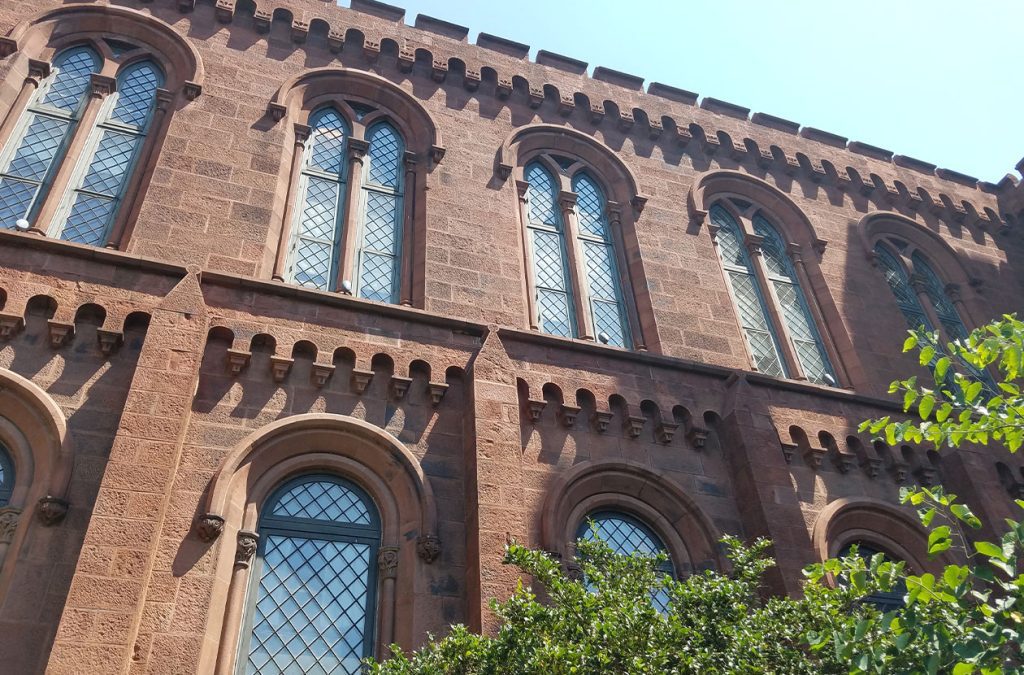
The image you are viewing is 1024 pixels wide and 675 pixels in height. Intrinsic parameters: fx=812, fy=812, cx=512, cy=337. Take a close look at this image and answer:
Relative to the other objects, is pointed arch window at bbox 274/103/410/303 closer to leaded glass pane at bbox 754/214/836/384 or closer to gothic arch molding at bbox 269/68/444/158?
gothic arch molding at bbox 269/68/444/158

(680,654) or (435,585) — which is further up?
(435,585)

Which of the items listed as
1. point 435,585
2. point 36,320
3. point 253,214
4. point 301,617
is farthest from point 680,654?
point 253,214

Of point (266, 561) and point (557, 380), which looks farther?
point (557, 380)

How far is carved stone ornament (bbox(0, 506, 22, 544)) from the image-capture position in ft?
22.6

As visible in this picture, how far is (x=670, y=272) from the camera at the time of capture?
39.6ft

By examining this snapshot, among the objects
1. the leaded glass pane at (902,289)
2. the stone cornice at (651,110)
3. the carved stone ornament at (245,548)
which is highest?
the stone cornice at (651,110)

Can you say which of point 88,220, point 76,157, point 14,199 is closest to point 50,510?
point 88,220

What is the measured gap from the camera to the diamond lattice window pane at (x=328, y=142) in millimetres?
11719

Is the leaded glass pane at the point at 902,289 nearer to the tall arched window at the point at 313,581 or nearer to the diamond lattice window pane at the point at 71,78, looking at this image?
the tall arched window at the point at 313,581

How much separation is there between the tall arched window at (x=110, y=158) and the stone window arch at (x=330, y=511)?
3681mm

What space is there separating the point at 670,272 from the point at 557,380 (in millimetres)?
3356

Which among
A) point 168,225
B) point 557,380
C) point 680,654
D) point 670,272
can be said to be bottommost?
point 680,654

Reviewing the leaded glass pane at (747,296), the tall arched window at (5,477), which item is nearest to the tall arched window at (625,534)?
the leaded glass pane at (747,296)

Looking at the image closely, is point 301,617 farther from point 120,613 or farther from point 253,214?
point 253,214
